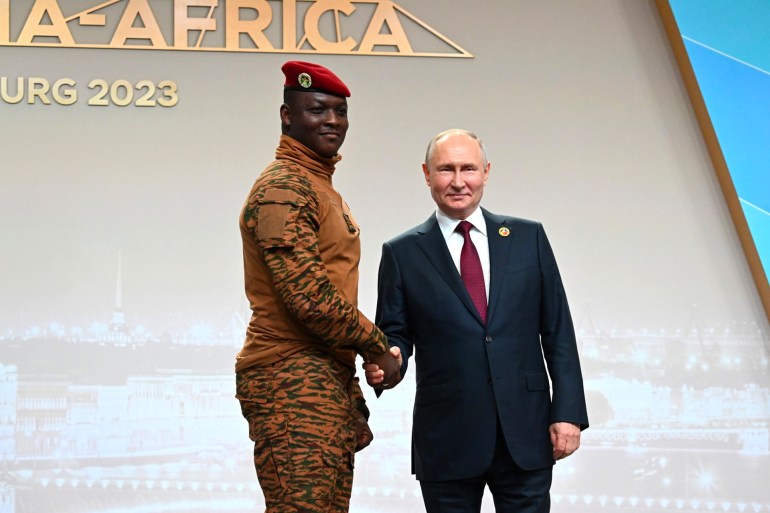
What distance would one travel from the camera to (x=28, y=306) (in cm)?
392

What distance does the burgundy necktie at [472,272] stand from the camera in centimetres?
248

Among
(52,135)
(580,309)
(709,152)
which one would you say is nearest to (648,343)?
(580,309)

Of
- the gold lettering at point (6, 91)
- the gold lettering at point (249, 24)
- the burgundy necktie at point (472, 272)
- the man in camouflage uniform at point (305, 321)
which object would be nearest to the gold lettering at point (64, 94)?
the gold lettering at point (6, 91)

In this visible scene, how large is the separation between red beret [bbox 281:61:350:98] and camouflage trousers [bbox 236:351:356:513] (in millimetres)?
581

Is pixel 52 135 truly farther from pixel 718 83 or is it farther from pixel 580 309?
pixel 718 83

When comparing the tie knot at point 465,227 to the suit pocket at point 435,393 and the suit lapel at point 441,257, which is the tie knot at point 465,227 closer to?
the suit lapel at point 441,257

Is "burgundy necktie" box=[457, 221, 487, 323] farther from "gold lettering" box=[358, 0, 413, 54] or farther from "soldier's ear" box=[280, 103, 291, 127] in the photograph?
"gold lettering" box=[358, 0, 413, 54]

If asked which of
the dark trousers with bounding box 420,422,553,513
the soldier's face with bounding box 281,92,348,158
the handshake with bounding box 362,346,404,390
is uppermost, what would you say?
the soldier's face with bounding box 281,92,348,158

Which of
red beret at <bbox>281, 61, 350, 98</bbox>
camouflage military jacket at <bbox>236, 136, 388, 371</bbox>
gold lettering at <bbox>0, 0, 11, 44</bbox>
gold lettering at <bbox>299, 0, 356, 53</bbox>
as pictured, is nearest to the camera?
camouflage military jacket at <bbox>236, 136, 388, 371</bbox>

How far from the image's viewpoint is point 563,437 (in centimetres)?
244

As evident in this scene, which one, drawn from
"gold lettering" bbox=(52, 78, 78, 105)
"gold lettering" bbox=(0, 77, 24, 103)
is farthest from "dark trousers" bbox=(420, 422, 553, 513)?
"gold lettering" bbox=(0, 77, 24, 103)

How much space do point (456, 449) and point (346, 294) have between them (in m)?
0.49

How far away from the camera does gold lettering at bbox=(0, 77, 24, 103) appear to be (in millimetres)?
3947

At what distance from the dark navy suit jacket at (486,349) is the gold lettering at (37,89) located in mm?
2052
